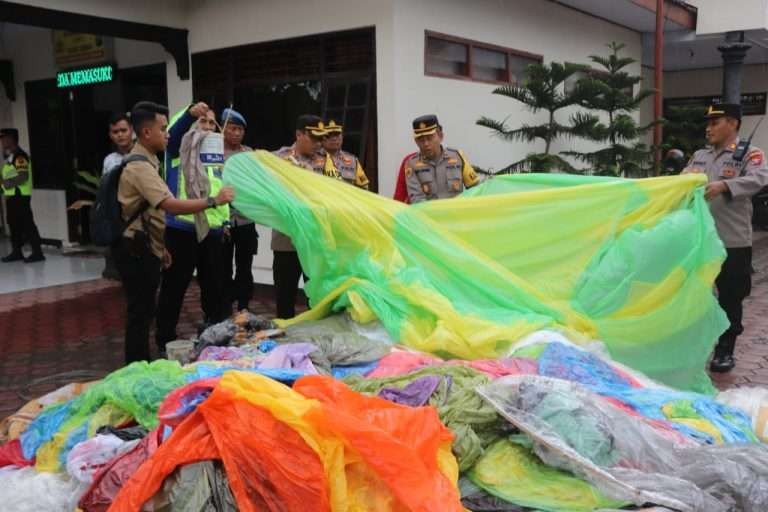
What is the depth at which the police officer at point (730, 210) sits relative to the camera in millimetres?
4453

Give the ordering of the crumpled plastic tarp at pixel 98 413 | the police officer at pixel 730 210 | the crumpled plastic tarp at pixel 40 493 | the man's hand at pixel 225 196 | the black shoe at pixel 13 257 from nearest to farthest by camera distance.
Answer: the crumpled plastic tarp at pixel 40 493 → the crumpled plastic tarp at pixel 98 413 → the man's hand at pixel 225 196 → the police officer at pixel 730 210 → the black shoe at pixel 13 257

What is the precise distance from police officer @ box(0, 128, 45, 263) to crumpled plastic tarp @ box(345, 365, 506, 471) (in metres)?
7.61

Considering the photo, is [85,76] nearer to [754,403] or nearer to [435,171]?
[435,171]

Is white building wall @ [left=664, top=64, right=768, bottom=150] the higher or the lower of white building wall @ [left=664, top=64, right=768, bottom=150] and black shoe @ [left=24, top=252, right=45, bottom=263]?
the higher

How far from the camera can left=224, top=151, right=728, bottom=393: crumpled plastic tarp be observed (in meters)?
3.67

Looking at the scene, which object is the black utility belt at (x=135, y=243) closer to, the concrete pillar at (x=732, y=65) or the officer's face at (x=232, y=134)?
the officer's face at (x=232, y=134)

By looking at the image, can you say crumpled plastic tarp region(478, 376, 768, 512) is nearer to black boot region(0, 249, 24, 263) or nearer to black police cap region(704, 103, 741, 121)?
black police cap region(704, 103, 741, 121)

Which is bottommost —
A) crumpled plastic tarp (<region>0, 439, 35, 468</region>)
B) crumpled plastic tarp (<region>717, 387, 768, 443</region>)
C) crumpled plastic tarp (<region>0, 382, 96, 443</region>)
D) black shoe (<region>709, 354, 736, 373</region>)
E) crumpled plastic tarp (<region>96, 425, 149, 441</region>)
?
black shoe (<region>709, 354, 736, 373</region>)

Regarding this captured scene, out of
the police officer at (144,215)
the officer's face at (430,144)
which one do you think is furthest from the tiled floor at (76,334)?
the officer's face at (430,144)

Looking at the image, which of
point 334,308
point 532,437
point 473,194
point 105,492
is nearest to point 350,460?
point 532,437

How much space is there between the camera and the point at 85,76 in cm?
952

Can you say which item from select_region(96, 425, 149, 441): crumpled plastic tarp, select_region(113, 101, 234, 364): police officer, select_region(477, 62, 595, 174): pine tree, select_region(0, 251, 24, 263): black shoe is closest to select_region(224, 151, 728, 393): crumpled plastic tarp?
select_region(113, 101, 234, 364): police officer

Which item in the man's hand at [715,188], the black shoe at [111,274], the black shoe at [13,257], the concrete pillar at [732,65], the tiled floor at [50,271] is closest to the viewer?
the man's hand at [715,188]

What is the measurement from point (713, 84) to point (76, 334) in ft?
42.9
